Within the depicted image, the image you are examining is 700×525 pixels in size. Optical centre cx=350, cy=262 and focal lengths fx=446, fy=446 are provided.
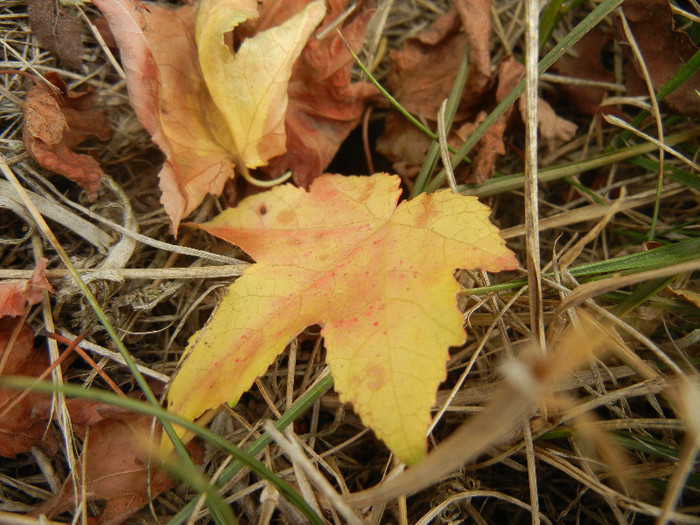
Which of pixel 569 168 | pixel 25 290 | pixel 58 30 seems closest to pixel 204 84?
pixel 58 30

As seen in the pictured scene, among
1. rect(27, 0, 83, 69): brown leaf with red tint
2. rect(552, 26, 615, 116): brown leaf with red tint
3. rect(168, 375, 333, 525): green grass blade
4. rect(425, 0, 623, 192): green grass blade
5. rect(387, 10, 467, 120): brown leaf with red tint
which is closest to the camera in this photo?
rect(168, 375, 333, 525): green grass blade

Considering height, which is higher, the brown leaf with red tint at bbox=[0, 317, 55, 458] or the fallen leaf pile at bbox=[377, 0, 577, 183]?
the fallen leaf pile at bbox=[377, 0, 577, 183]

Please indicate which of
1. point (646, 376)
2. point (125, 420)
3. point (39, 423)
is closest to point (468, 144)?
point (646, 376)

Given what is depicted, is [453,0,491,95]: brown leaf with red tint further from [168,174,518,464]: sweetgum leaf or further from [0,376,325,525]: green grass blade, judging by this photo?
[0,376,325,525]: green grass blade

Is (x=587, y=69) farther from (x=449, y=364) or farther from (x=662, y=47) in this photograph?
(x=449, y=364)

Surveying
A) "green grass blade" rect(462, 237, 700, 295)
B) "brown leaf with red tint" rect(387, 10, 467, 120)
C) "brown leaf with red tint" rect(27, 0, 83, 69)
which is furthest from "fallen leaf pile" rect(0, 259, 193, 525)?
"brown leaf with red tint" rect(387, 10, 467, 120)

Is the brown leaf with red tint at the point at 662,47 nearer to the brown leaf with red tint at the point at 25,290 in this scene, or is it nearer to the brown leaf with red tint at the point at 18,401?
the brown leaf with red tint at the point at 25,290
